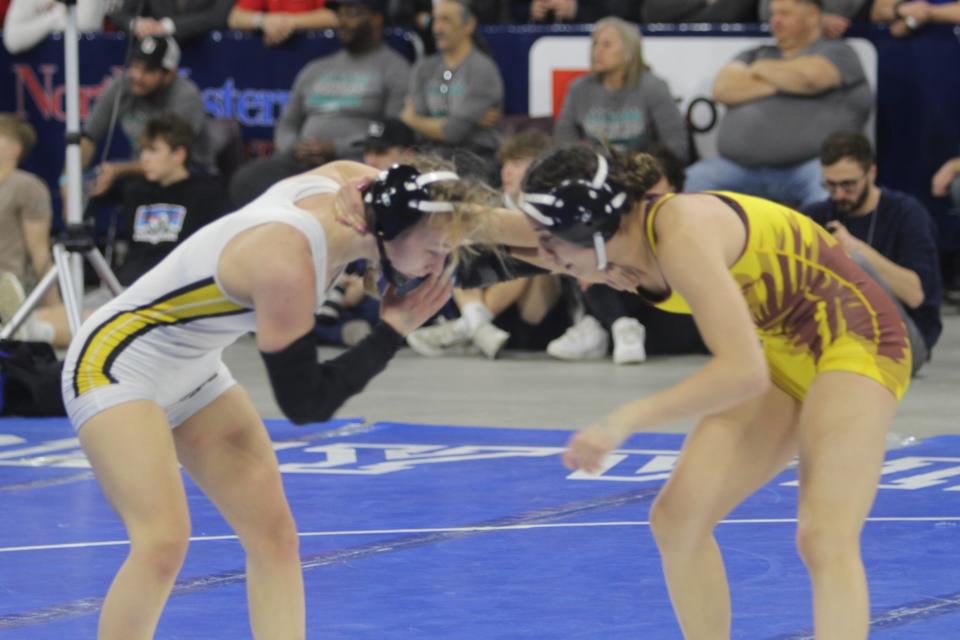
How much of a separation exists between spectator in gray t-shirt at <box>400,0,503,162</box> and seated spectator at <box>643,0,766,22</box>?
4.33 feet

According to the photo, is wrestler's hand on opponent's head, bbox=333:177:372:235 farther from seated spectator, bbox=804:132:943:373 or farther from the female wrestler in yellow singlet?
seated spectator, bbox=804:132:943:373

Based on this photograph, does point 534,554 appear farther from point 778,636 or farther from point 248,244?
point 248,244

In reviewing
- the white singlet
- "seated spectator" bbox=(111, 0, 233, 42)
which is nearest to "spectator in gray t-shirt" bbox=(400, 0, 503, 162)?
"seated spectator" bbox=(111, 0, 233, 42)

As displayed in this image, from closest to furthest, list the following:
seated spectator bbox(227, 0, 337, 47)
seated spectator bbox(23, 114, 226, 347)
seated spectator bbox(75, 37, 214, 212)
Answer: seated spectator bbox(23, 114, 226, 347) → seated spectator bbox(75, 37, 214, 212) → seated spectator bbox(227, 0, 337, 47)

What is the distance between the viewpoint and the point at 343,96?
443 inches

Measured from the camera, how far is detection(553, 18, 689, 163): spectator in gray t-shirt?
33.9 feet

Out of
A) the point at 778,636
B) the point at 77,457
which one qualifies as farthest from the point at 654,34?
the point at 778,636

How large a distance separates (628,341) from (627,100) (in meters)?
1.46

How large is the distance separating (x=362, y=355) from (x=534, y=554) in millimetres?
1804

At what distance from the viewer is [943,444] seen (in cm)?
744

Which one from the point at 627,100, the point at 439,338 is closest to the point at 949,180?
the point at 627,100

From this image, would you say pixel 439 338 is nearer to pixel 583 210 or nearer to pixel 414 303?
pixel 414 303

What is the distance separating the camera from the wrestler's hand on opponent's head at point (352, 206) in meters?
3.93

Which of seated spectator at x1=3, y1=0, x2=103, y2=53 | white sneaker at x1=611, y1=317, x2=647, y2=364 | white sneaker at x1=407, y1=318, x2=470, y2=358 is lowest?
white sneaker at x1=407, y1=318, x2=470, y2=358
